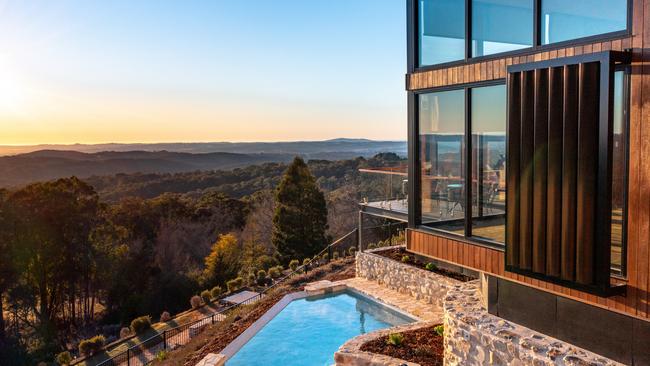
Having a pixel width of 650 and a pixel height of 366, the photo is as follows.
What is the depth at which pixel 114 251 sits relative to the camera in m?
24.5

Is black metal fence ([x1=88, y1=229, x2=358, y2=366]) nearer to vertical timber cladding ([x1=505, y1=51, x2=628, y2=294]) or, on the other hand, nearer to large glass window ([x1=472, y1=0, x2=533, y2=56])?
vertical timber cladding ([x1=505, y1=51, x2=628, y2=294])

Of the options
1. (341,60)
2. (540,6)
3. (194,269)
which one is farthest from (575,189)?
(194,269)

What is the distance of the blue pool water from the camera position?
9.70m

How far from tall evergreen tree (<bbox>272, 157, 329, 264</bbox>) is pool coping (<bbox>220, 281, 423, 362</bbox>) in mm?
12215

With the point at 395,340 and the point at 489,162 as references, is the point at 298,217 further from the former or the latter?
the point at 489,162

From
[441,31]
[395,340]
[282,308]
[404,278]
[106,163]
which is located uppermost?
[441,31]

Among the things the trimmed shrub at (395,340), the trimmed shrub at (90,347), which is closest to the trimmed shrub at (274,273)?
the trimmed shrub at (90,347)

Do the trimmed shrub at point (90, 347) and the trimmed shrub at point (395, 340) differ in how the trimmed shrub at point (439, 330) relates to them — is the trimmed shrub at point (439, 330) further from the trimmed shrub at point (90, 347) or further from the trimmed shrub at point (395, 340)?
the trimmed shrub at point (90, 347)

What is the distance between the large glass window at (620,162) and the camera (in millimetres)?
4652

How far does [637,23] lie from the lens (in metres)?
4.55

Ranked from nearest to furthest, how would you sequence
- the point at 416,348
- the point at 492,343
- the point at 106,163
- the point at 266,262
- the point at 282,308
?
the point at 492,343
the point at 416,348
the point at 282,308
the point at 266,262
the point at 106,163

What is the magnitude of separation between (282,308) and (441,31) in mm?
8126

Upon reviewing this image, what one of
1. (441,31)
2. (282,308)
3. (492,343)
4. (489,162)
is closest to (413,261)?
(282,308)

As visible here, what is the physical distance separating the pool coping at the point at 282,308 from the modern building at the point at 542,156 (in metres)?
4.07
